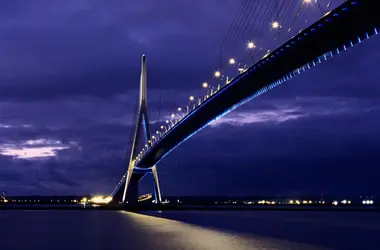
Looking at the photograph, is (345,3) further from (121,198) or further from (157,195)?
(121,198)

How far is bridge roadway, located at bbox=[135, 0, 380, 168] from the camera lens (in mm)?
26344

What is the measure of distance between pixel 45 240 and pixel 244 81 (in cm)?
1525

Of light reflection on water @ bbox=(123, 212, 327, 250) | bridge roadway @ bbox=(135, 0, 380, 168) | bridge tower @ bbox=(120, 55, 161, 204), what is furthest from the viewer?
bridge tower @ bbox=(120, 55, 161, 204)

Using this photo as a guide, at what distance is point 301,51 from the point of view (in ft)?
104

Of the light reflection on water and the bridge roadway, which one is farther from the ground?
the bridge roadway

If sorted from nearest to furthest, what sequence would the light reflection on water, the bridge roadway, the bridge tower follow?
the bridge roadway < the light reflection on water < the bridge tower

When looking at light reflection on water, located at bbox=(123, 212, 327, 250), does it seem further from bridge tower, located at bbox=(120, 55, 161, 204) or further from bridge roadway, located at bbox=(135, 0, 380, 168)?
bridge tower, located at bbox=(120, 55, 161, 204)

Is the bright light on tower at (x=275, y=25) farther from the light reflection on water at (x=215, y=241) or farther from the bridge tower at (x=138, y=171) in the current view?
the bridge tower at (x=138, y=171)

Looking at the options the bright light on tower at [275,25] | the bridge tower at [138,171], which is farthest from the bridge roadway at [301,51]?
the bridge tower at [138,171]

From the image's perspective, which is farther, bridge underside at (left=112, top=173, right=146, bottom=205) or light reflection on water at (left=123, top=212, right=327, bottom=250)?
bridge underside at (left=112, top=173, right=146, bottom=205)

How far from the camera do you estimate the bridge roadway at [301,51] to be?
86.4 ft

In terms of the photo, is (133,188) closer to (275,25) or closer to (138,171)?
(138,171)

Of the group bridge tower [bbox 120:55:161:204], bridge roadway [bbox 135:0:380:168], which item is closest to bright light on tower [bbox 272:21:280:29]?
bridge roadway [bbox 135:0:380:168]

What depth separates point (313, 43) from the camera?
98.8 feet
